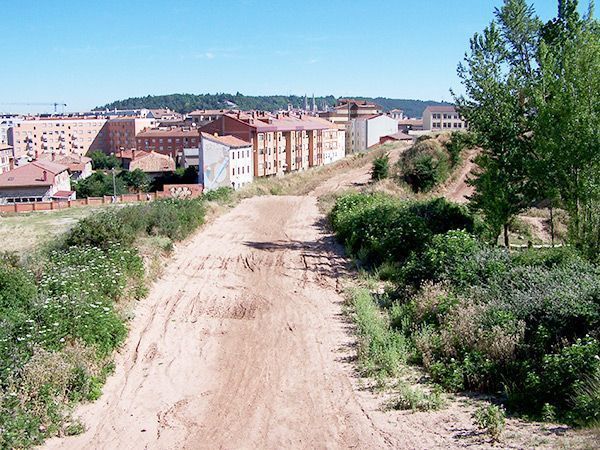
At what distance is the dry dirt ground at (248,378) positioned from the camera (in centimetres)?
761

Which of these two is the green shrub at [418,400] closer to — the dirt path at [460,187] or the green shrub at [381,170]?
the dirt path at [460,187]

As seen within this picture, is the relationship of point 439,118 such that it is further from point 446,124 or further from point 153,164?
point 153,164

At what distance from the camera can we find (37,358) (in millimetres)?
8477

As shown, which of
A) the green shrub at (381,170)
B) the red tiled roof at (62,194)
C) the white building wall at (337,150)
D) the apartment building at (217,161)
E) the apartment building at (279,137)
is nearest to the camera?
the green shrub at (381,170)

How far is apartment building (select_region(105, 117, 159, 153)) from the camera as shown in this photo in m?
130

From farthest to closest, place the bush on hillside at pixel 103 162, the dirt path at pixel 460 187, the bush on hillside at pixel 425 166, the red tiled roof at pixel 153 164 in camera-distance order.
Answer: the bush on hillside at pixel 103 162
the red tiled roof at pixel 153 164
the bush on hillside at pixel 425 166
the dirt path at pixel 460 187

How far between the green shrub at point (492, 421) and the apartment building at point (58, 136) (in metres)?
138

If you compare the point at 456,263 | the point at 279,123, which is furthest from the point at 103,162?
the point at 456,263

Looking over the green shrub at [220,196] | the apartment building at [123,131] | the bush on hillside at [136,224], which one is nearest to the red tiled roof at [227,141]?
the green shrub at [220,196]

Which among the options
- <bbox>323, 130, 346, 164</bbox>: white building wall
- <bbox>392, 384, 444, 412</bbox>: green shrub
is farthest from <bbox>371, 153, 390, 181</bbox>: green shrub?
<bbox>323, 130, 346, 164</bbox>: white building wall

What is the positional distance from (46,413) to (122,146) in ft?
430

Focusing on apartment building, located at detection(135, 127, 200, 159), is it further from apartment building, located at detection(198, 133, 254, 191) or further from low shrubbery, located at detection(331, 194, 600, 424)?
low shrubbery, located at detection(331, 194, 600, 424)

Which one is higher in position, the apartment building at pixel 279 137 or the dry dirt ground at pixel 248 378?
the apartment building at pixel 279 137

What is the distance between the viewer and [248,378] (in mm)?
9438
